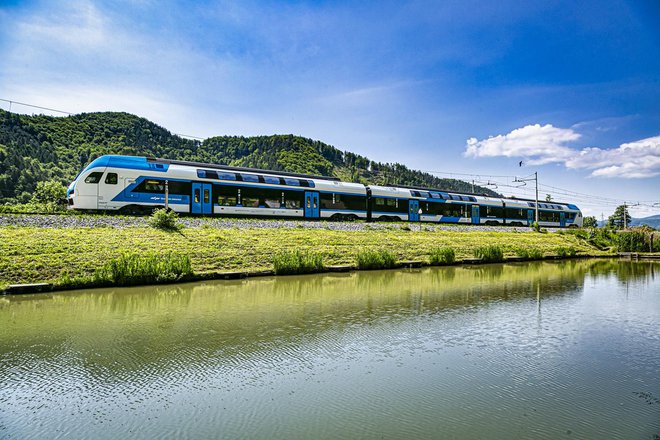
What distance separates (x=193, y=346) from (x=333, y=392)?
141 inches

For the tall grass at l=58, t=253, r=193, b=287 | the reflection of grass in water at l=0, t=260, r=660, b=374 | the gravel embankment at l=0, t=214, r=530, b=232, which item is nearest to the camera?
the reflection of grass in water at l=0, t=260, r=660, b=374

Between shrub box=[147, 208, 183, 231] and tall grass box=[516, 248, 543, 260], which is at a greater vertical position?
shrub box=[147, 208, 183, 231]

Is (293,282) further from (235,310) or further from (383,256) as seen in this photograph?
(383,256)

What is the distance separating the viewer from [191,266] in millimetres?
17312

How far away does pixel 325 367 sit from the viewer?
7.07 m

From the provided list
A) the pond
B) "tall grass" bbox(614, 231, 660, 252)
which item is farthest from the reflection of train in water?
"tall grass" bbox(614, 231, 660, 252)

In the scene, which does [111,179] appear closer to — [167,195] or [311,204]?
[167,195]

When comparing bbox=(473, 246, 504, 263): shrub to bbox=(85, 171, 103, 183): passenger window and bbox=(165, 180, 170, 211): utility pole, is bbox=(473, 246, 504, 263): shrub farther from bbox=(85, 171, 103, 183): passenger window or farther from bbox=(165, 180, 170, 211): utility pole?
bbox=(85, 171, 103, 183): passenger window

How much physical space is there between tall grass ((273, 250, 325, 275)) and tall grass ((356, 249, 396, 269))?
2.48 m

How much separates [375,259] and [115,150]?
344 feet

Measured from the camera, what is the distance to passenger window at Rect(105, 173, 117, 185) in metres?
22.2

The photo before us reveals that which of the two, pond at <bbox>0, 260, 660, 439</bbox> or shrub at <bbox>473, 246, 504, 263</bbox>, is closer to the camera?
pond at <bbox>0, 260, 660, 439</bbox>

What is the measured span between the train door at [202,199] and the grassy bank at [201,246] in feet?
11.9

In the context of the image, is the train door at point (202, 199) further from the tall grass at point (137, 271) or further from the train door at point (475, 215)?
the train door at point (475, 215)
